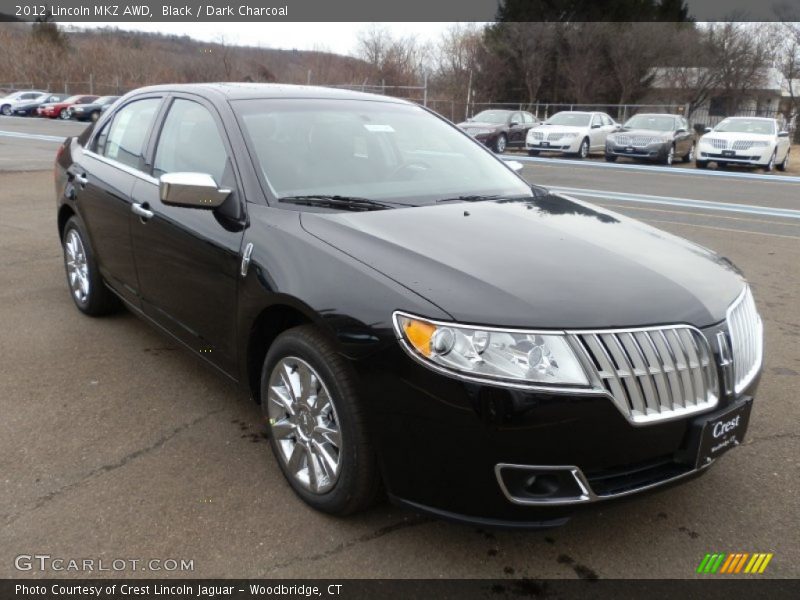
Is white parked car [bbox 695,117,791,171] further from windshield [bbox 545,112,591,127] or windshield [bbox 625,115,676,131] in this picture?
windshield [bbox 545,112,591,127]

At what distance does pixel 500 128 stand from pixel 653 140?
4936 millimetres

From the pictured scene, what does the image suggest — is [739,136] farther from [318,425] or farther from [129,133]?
[318,425]

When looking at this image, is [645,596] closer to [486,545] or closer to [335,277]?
[486,545]

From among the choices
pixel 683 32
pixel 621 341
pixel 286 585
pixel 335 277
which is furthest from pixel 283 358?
pixel 683 32

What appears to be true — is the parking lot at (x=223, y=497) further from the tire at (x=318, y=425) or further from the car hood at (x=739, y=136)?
the car hood at (x=739, y=136)

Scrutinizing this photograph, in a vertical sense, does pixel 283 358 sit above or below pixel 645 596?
above

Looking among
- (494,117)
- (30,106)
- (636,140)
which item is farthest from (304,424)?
(30,106)

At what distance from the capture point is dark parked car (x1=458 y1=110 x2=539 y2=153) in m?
22.6

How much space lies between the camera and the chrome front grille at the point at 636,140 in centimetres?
2055

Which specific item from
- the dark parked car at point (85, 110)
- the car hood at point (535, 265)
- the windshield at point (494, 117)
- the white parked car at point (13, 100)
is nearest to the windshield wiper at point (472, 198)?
the car hood at point (535, 265)

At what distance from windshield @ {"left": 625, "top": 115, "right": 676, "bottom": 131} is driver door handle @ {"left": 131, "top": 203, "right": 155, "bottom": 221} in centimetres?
2028

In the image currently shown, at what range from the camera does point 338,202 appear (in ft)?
10.3

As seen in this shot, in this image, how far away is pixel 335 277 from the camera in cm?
257

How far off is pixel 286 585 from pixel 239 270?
1298 millimetres
